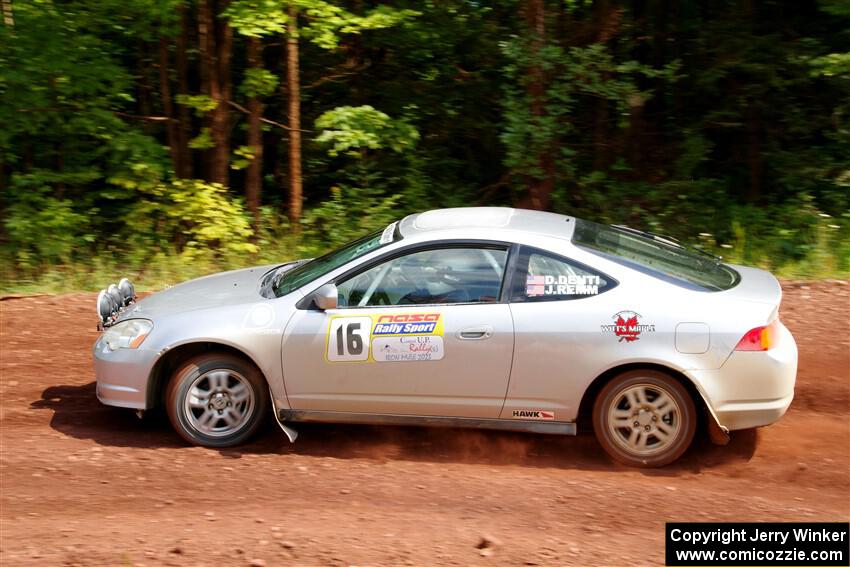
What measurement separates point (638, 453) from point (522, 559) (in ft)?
4.82

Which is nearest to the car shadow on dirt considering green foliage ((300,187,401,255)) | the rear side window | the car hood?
the car hood

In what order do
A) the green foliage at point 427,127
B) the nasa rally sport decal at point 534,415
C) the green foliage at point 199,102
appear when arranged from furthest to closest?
the green foliage at point 199,102, the green foliage at point 427,127, the nasa rally sport decal at point 534,415

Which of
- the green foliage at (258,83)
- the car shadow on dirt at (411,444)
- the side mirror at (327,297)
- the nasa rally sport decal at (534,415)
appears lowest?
the car shadow on dirt at (411,444)

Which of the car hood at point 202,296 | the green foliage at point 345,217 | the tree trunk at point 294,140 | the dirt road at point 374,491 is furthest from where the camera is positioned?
the tree trunk at point 294,140

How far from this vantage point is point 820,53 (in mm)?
13117

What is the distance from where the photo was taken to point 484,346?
579 centimetres

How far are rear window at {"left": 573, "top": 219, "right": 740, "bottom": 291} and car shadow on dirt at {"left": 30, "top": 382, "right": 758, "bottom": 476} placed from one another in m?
1.14

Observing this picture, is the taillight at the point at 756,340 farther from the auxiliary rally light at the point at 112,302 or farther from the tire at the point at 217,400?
the auxiliary rally light at the point at 112,302

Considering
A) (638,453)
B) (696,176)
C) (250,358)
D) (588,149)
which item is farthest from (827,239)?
(250,358)

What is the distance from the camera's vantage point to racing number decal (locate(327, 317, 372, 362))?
233 inches

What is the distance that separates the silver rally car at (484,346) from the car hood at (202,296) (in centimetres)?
5

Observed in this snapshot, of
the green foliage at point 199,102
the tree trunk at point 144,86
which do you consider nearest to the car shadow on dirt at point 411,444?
the green foliage at point 199,102

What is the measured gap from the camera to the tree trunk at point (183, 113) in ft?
43.2

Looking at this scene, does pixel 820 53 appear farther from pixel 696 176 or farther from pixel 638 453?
pixel 638 453
